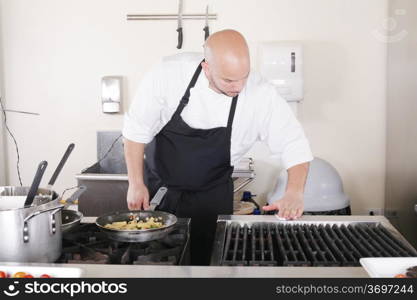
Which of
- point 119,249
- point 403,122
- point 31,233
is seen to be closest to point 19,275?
point 31,233

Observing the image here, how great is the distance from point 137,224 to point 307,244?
551 millimetres

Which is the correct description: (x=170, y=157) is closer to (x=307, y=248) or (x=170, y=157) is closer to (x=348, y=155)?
(x=307, y=248)

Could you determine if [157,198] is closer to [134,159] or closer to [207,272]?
[134,159]

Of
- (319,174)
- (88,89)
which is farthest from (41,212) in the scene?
(88,89)

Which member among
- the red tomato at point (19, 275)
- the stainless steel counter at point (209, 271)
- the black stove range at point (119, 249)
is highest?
the red tomato at point (19, 275)

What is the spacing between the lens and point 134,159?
200cm

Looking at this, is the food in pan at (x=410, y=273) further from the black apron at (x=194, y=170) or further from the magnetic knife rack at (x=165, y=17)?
the magnetic knife rack at (x=165, y=17)

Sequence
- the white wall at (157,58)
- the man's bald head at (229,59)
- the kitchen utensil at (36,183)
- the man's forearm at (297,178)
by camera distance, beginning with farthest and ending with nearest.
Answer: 1. the white wall at (157,58)
2. the man's forearm at (297,178)
3. the man's bald head at (229,59)
4. the kitchen utensil at (36,183)

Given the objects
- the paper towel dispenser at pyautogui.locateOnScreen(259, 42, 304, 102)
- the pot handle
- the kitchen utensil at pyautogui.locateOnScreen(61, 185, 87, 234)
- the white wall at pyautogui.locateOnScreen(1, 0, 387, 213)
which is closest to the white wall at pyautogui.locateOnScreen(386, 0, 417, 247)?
the white wall at pyautogui.locateOnScreen(1, 0, 387, 213)

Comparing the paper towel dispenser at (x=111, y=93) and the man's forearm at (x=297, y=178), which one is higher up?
the paper towel dispenser at (x=111, y=93)

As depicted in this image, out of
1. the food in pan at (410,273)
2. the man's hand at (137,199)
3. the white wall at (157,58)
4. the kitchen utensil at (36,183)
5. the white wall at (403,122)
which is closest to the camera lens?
the food in pan at (410,273)

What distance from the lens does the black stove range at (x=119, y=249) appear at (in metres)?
1.22

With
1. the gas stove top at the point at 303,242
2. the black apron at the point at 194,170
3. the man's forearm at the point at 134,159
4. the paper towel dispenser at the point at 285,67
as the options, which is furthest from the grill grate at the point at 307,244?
the paper towel dispenser at the point at 285,67

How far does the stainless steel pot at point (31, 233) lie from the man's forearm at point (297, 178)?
91 centimetres
